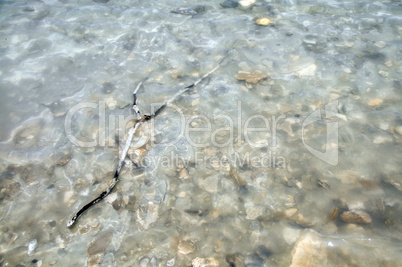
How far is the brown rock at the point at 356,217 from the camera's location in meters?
2.51

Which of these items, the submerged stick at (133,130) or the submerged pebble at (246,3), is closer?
the submerged stick at (133,130)

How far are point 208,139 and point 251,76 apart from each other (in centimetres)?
128

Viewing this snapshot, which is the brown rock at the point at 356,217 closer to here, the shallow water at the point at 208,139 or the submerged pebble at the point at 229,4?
the shallow water at the point at 208,139

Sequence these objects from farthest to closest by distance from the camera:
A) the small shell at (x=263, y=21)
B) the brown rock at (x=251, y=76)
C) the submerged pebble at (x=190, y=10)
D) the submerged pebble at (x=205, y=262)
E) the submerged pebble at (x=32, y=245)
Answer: the submerged pebble at (x=190, y=10) → the small shell at (x=263, y=21) → the brown rock at (x=251, y=76) → the submerged pebble at (x=32, y=245) → the submerged pebble at (x=205, y=262)

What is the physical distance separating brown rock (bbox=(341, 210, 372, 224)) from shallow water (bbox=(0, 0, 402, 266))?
0.04 m

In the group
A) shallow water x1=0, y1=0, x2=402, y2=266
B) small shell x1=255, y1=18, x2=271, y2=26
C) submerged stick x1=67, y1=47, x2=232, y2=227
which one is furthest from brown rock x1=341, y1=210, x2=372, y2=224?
small shell x1=255, y1=18, x2=271, y2=26

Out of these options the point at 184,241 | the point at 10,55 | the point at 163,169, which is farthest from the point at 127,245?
the point at 10,55

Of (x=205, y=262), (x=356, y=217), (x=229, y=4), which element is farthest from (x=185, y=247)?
(x=229, y=4)

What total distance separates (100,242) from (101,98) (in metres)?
2.06

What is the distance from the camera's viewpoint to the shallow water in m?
2.49

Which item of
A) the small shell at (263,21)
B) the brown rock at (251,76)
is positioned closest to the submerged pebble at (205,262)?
the brown rock at (251,76)

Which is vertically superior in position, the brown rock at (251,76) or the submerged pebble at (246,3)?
the submerged pebble at (246,3)

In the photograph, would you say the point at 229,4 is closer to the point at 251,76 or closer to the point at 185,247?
the point at 251,76

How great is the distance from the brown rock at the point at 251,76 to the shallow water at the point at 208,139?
0.11 metres
